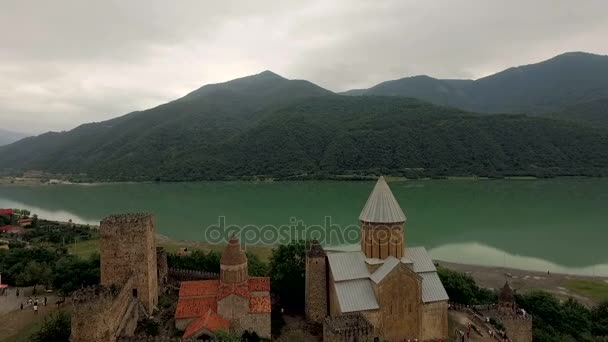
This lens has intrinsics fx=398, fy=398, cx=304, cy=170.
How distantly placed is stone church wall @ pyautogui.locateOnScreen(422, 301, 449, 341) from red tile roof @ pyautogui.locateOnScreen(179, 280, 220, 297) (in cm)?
739

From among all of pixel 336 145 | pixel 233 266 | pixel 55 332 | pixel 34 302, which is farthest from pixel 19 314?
pixel 336 145

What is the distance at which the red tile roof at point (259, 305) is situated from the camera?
13.5 m

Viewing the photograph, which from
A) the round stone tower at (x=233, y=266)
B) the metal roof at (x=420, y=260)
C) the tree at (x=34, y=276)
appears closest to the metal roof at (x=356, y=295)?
the metal roof at (x=420, y=260)

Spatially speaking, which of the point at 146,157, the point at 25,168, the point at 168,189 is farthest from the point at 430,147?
the point at 25,168

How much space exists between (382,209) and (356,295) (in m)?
3.16

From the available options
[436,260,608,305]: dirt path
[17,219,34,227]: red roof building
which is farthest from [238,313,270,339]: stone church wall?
[17,219,34,227]: red roof building

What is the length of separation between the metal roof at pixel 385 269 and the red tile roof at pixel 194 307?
5591mm

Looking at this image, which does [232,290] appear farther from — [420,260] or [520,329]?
[520,329]

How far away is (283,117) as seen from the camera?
101625mm

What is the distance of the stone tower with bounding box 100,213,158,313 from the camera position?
558 inches

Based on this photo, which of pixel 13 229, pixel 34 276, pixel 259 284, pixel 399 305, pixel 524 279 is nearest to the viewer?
pixel 399 305

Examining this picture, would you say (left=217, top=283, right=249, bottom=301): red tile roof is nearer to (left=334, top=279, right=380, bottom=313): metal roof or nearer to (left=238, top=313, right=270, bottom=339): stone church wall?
(left=238, top=313, right=270, bottom=339): stone church wall

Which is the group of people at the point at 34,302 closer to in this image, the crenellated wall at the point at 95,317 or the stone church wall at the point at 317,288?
the crenellated wall at the point at 95,317

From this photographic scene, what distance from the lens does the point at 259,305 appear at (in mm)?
13742
